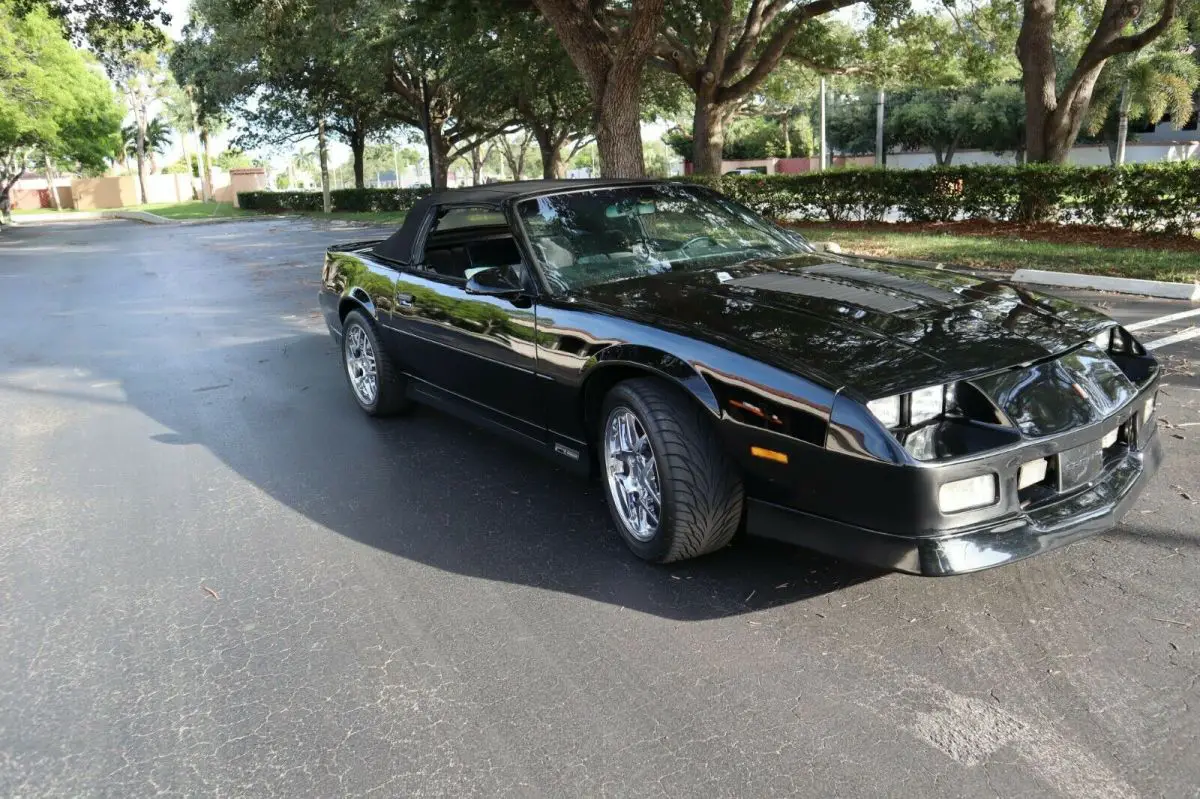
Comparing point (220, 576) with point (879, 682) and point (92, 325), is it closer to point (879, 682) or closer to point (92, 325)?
point (879, 682)

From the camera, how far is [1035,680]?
109 inches

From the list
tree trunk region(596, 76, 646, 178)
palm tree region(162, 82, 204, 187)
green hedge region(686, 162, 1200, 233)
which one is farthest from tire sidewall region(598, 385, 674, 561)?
palm tree region(162, 82, 204, 187)

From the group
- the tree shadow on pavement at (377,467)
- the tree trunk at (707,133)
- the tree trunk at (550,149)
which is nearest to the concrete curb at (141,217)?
the tree trunk at (550,149)

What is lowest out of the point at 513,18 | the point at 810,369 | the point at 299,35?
the point at 810,369

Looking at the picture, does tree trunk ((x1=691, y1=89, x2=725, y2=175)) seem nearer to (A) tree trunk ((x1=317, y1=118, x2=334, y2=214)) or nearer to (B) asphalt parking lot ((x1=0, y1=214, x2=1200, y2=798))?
(B) asphalt parking lot ((x1=0, y1=214, x2=1200, y2=798))

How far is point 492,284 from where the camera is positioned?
13.9ft

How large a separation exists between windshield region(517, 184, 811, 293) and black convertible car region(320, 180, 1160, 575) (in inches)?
0.5

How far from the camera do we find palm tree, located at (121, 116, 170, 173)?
83125 mm

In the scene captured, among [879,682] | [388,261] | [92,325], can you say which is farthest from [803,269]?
[92,325]

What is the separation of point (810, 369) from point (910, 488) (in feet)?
1.65

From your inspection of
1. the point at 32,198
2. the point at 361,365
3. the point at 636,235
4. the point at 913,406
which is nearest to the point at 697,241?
the point at 636,235

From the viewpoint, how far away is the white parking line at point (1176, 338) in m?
7.02

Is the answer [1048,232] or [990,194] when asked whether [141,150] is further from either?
[1048,232]

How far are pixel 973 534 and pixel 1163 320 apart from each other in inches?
253
